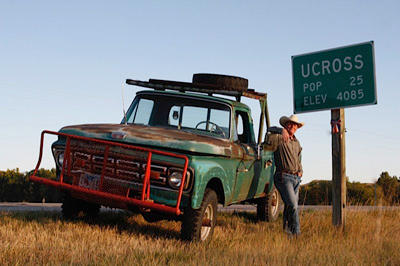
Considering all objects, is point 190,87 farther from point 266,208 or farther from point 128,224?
point 266,208

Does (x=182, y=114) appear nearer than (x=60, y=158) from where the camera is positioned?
No

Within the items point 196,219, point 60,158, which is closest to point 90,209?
point 60,158

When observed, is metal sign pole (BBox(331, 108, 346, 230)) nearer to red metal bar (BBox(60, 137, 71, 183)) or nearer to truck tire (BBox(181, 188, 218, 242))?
truck tire (BBox(181, 188, 218, 242))

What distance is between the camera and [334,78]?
360 inches

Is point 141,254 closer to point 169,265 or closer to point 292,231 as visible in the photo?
point 169,265

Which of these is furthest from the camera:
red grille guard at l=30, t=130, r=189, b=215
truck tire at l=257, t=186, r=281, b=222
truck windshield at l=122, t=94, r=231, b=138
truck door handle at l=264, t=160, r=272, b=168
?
truck tire at l=257, t=186, r=281, b=222

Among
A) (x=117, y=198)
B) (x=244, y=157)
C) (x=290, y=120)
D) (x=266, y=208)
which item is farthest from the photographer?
(x=266, y=208)

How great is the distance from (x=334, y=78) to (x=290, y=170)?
197cm

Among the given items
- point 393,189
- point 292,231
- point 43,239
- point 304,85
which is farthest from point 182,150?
point 393,189

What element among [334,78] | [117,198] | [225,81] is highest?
[334,78]

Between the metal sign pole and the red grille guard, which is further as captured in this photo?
the metal sign pole

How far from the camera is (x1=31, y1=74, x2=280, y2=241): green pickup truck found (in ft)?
22.0

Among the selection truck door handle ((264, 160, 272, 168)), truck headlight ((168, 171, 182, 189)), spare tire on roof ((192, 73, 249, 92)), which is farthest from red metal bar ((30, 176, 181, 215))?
truck door handle ((264, 160, 272, 168))

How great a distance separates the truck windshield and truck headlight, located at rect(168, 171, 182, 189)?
1495mm
